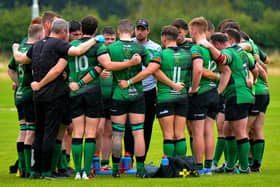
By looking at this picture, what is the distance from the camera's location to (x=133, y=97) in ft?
45.0

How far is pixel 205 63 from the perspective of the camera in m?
14.1

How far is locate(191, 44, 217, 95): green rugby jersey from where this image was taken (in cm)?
1377

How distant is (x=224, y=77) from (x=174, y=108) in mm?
979

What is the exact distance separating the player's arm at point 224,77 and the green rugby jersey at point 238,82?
0.11 metres

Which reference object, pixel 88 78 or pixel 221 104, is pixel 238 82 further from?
pixel 88 78

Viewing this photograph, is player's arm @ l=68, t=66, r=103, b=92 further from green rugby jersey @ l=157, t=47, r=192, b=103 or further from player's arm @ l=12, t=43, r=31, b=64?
green rugby jersey @ l=157, t=47, r=192, b=103

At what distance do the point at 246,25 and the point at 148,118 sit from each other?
58732 millimetres

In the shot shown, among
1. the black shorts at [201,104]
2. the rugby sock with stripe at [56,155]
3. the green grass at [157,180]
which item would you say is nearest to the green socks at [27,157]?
the green grass at [157,180]

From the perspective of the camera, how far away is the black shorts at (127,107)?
1371 centimetres

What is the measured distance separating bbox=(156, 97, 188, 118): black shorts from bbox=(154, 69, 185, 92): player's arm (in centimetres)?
19

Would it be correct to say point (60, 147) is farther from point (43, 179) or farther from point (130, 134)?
point (130, 134)

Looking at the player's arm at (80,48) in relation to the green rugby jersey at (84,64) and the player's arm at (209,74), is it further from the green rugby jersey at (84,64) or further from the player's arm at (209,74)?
the player's arm at (209,74)

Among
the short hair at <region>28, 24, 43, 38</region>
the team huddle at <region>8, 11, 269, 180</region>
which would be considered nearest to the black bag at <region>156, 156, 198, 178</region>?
the team huddle at <region>8, 11, 269, 180</region>

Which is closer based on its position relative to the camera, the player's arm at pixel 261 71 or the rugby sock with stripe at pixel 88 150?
the rugby sock with stripe at pixel 88 150
